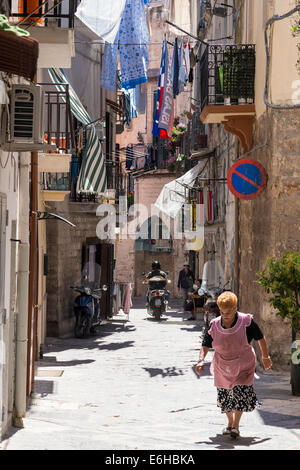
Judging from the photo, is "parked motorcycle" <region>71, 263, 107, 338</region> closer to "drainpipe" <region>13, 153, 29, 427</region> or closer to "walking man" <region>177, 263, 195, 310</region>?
"walking man" <region>177, 263, 195, 310</region>

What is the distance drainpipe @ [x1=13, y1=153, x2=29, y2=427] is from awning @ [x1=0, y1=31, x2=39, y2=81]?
2.68 m

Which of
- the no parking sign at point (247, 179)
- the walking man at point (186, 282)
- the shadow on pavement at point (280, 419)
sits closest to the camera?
the shadow on pavement at point (280, 419)

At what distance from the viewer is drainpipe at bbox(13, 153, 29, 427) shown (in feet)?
31.7

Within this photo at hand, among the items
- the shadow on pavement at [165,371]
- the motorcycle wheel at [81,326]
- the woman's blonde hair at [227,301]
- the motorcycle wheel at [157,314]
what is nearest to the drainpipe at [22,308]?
the woman's blonde hair at [227,301]

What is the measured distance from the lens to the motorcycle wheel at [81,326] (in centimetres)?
2091

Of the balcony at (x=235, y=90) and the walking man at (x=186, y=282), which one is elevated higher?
the balcony at (x=235, y=90)

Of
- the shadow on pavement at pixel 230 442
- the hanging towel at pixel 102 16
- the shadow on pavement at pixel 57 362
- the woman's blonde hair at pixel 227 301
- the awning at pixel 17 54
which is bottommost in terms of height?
the shadow on pavement at pixel 57 362

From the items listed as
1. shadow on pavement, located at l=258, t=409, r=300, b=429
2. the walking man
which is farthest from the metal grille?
the walking man

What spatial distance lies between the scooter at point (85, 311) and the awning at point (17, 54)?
544 inches

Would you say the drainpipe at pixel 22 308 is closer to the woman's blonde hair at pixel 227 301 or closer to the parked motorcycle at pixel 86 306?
the woman's blonde hair at pixel 227 301

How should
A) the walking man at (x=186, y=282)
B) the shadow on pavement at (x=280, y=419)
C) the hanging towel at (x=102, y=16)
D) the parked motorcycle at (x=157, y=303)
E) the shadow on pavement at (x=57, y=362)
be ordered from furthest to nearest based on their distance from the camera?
1. the walking man at (x=186, y=282)
2. the parked motorcycle at (x=157, y=303)
3. the hanging towel at (x=102, y=16)
4. the shadow on pavement at (x=57, y=362)
5. the shadow on pavement at (x=280, y=419)

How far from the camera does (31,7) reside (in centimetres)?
1145
